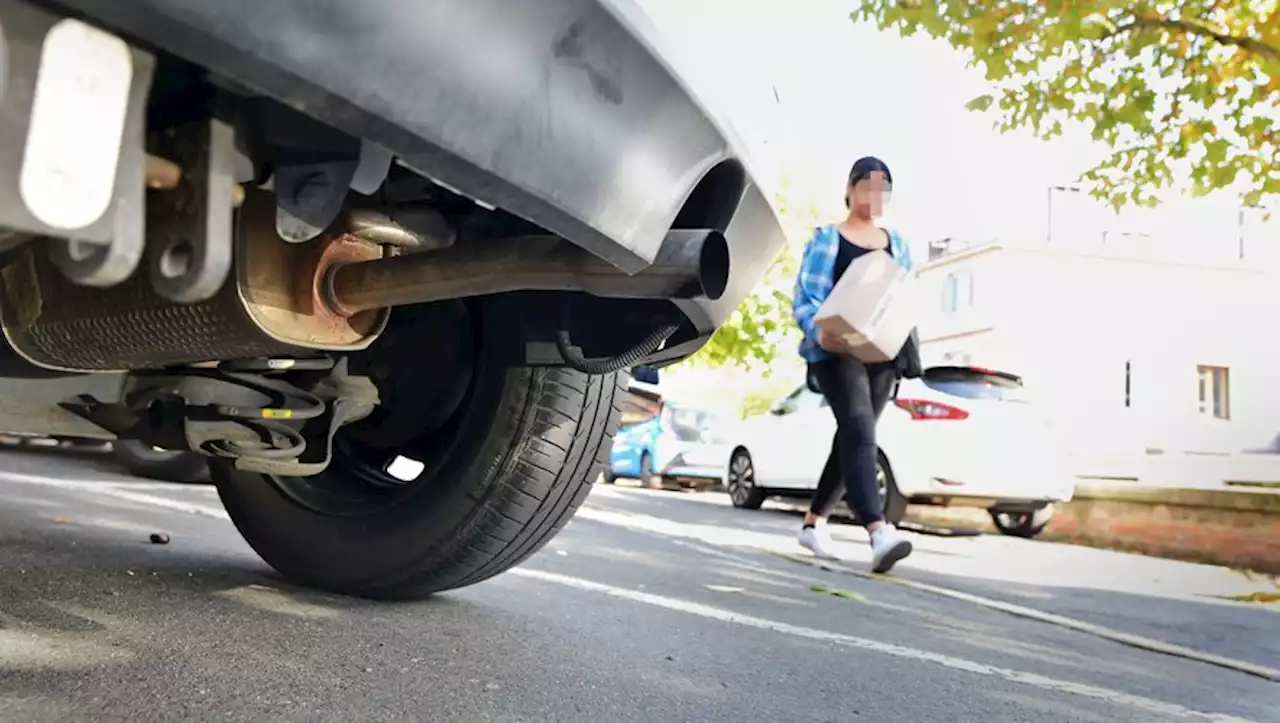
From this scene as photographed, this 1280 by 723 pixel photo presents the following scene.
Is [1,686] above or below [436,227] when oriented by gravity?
below

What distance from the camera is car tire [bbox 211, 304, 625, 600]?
2.38 meters

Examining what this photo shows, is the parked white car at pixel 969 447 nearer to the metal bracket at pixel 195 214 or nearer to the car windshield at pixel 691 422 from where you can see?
the metal bracket at pixel 195 214

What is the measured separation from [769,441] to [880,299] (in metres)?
6.13

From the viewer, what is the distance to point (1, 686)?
5.76 feet

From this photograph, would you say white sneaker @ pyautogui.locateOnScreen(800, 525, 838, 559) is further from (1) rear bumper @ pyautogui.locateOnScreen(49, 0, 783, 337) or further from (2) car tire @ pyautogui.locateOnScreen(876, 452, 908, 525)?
(1) rear bumper @ pyautogui.locateOnScreen(49, 0, 783, 337)

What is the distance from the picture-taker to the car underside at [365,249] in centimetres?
90

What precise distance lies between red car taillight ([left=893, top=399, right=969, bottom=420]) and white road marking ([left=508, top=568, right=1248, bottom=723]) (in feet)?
16.7

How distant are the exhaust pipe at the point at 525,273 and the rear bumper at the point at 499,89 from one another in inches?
3.1

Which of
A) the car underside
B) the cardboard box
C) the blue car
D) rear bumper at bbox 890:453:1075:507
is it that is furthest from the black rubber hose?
the blue car

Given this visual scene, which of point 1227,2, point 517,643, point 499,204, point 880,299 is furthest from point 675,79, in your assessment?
point 1227,2

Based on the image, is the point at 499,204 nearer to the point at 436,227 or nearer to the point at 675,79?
the point at 675,79

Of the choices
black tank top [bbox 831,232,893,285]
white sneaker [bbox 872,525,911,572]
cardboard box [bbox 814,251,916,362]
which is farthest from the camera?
black tank top [bbox 831,232,893,285]

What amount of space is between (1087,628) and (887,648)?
1.14 meters

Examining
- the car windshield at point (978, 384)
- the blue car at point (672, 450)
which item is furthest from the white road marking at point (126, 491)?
the blue car at point (672, 450)
